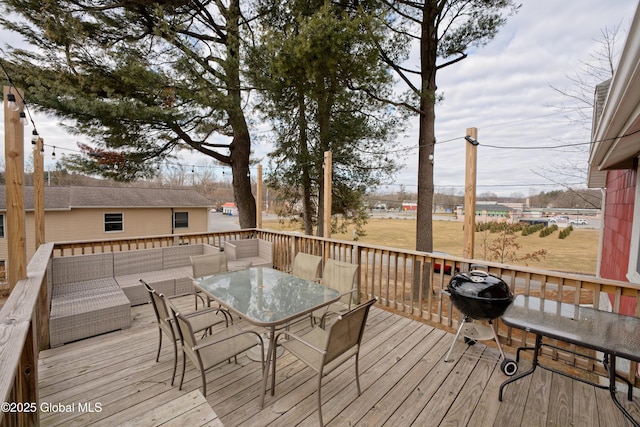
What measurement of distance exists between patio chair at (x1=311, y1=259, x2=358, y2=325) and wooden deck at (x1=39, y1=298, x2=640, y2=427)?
0.51 m

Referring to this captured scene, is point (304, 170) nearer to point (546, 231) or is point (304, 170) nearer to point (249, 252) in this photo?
point (249, 252)

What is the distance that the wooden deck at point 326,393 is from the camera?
198 centimetres

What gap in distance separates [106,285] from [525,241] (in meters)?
15.7

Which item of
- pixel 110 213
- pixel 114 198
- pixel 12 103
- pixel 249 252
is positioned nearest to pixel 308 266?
pixel 249 252

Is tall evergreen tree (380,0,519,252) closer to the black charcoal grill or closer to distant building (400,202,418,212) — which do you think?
distant building (400,202,418,212)

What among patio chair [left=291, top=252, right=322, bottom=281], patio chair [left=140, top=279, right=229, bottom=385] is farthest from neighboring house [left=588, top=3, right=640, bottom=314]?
patio chair [left=140, top=279, right=229, bottom=385]

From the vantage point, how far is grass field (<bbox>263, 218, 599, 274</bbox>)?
1025 cm

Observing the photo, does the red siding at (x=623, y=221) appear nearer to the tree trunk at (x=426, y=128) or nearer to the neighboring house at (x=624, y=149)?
the neighboring house at (x=624, y=149)

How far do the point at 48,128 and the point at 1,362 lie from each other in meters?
6.29

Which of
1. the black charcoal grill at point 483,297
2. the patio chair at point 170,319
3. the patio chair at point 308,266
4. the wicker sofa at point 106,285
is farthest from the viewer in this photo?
the patio chair at point 308,266

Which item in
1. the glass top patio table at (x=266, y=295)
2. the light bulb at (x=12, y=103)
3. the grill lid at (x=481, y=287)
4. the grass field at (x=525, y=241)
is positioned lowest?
the grass field at (x=525, y=241)

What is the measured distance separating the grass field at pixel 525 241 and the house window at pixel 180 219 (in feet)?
16.1

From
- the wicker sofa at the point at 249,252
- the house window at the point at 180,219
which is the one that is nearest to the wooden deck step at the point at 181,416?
the wicker sofa at the point at 249,252

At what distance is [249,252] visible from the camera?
225 inches
